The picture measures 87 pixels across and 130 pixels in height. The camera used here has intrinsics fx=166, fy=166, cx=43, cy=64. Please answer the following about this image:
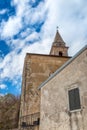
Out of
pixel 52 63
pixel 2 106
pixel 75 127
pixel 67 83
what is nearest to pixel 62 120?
pixel 75 127

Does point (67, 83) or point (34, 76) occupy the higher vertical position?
point (34, 76)

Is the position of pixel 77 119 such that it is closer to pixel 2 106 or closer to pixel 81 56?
pixel 81 56

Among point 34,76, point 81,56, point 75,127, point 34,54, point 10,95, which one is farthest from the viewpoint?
point 10,95

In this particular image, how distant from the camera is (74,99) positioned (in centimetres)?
995

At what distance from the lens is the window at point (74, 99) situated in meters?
9.68

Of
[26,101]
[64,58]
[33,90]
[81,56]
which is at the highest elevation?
[64,58]

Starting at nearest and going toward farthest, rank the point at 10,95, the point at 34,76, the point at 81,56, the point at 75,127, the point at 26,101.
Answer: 1. the point at 75,127
2. the point at 81,56
3. the point at 26,101
4. the point at 34,76
5. the point at 10,95

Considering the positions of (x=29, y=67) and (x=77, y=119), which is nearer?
(x=77, y=119)

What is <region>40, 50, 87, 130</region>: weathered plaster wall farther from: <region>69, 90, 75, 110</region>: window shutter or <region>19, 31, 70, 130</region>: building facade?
<region>19, 31, 70, 130</region>: building facade

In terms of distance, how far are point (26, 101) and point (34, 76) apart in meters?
3.29

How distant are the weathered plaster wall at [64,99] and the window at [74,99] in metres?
0.24

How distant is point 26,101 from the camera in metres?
17.8

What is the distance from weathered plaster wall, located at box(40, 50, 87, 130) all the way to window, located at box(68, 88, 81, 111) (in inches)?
9.4

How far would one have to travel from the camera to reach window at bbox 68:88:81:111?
968 centimetres
